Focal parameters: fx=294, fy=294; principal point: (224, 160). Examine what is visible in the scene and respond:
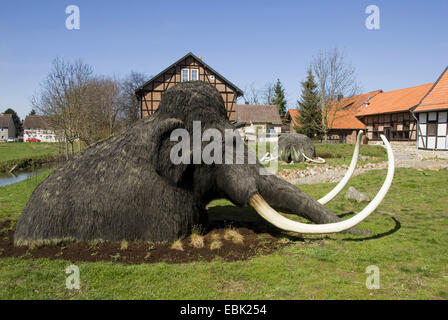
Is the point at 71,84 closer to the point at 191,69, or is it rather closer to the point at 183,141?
the point at 191,69

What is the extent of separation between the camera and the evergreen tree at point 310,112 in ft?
124

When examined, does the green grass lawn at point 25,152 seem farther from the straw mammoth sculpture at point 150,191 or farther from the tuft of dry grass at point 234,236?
the tuft of dry grass at point 234,236

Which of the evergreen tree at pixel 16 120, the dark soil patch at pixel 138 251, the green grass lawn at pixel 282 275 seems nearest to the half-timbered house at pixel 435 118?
the green grass lawn at pixel 282 275

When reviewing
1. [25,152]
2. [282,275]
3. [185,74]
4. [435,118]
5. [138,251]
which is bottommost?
[282,275]

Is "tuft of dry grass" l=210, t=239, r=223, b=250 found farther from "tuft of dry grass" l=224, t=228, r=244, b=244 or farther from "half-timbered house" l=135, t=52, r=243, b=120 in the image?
"half-timbered house" l=135, t=52, r=243, b=120

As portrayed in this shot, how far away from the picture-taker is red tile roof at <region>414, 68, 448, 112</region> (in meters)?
22.6

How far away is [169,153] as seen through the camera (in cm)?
417

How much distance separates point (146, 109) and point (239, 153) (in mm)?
22301

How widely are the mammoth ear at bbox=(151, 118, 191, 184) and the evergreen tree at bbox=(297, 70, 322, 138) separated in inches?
1404

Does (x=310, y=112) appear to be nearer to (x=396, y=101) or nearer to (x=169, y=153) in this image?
(x=396, y=101)

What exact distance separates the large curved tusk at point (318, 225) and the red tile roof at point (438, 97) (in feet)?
78.1

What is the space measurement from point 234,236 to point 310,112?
116 ft

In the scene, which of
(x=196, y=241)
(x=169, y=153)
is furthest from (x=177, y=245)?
(x=169, y=153)
